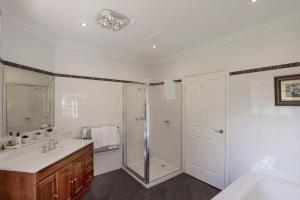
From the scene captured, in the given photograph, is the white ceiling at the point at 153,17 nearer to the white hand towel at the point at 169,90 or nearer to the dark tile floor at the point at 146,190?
the white hand towel at the point at 169,90

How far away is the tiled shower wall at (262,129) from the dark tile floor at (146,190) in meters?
0.57

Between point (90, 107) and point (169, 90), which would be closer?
point (90, 107)

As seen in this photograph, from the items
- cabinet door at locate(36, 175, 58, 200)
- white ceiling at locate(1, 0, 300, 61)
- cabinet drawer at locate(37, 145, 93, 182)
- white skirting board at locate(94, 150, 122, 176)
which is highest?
white ceiling at locate(1, 0, 300, 61)

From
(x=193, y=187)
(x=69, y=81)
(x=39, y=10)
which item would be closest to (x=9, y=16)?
(x=39, y=10)

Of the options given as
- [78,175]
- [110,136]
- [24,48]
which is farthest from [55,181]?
[24,48]

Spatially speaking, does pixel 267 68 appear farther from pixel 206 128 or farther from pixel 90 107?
pixel 90 107

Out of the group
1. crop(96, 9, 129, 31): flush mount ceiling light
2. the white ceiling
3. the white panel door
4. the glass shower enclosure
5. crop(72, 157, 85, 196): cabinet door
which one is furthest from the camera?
the glass shower enclosure

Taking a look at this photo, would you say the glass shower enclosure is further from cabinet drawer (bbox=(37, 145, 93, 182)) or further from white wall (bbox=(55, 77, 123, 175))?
cabinet drawer (bbox=(37, 145, 93, 182))

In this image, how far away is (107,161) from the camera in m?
3.28

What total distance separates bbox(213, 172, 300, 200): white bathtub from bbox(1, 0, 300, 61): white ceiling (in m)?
2.01

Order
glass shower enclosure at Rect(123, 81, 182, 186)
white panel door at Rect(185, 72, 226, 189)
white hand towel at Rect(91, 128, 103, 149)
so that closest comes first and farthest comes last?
white panel door at Rect(185, 72, 226, 189), white hand towel at Rect(91, 128, 103, 149), glass shower enclosure at Rect(123, 81, 182, 186)

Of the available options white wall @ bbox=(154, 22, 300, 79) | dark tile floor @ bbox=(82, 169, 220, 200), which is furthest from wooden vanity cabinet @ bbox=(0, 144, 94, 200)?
white wall @ bbox=(154, 22, 300, 79)

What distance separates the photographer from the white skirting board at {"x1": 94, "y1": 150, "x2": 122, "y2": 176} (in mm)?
3139

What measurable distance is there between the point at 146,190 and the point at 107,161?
1061 mm
